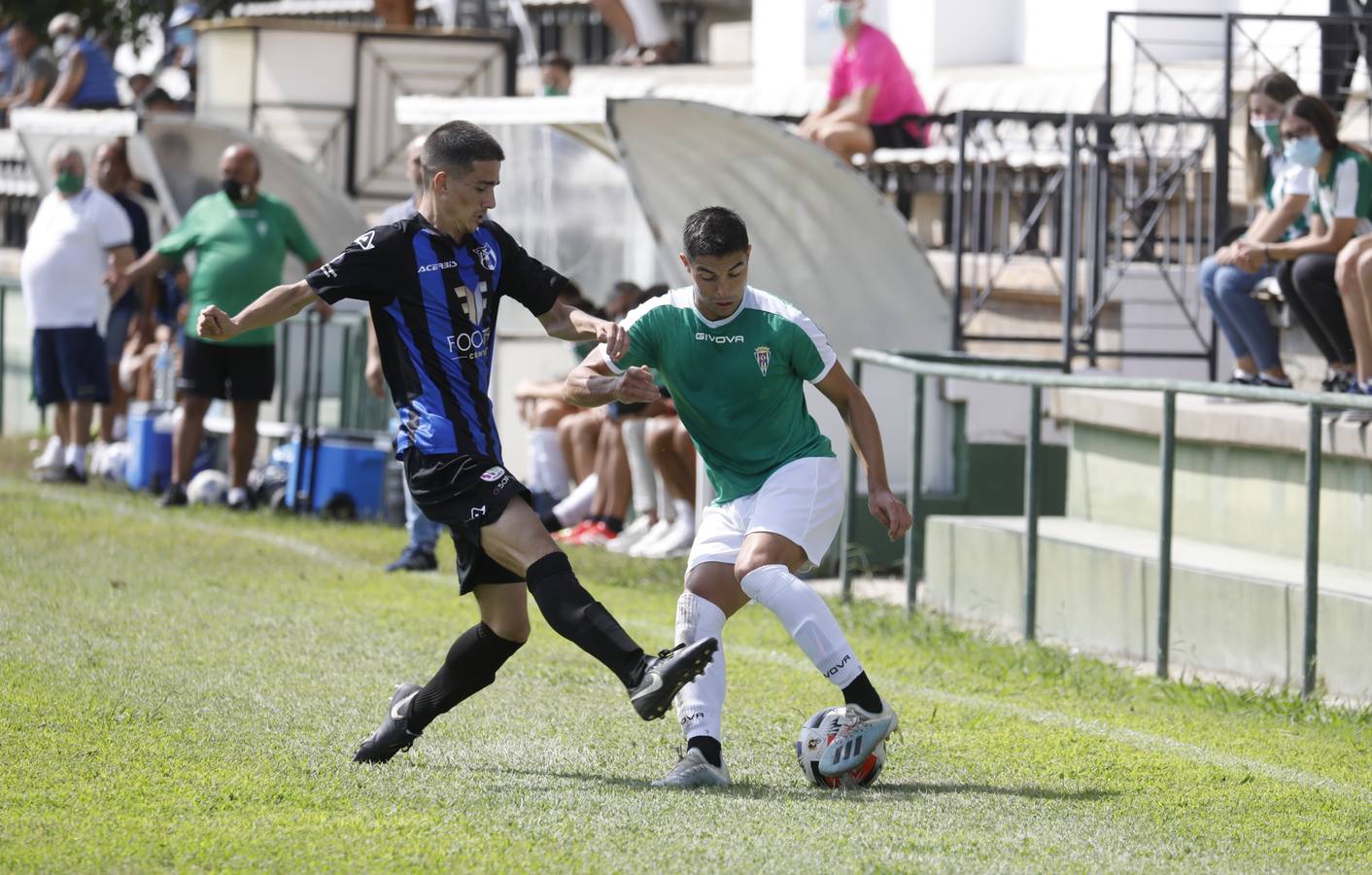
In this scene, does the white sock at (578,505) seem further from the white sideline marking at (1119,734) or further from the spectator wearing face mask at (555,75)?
the spectator wearing face mask at (555,75)

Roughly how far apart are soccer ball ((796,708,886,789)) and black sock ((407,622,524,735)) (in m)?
0.85

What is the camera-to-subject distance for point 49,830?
574 cm

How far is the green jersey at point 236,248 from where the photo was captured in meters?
13.9

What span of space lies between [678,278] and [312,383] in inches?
143

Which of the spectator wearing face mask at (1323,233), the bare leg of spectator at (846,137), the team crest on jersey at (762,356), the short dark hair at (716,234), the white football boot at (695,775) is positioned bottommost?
the white football boot at (695,775)

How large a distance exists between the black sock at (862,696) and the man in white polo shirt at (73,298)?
9.85 metres

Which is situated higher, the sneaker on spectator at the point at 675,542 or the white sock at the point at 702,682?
the sneaker on spectator at the point at 675,542

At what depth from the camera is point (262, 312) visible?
6539 mm

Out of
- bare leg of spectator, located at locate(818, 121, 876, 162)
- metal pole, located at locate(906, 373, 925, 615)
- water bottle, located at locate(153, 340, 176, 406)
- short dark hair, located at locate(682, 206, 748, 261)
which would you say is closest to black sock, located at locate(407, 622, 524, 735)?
short dark hair, located at locate(682, 206, 748, 261)

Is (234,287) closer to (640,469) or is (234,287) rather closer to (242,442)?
(242,442)

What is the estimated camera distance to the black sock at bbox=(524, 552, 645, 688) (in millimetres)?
6191

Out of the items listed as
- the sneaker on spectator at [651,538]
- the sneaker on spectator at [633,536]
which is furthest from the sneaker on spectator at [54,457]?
the sneaker on spectator at [651,538]

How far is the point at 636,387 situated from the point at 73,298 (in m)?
10.2

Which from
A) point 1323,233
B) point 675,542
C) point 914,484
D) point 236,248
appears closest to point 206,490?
point 236,248
